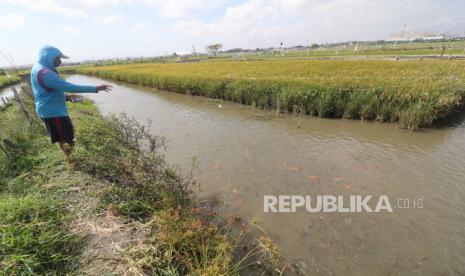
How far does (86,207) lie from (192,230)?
1.47 metres

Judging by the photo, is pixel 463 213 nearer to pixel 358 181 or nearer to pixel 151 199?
pixel 358 181

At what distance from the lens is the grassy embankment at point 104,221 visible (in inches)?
82.7

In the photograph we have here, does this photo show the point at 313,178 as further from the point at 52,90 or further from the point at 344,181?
the point at 52,90

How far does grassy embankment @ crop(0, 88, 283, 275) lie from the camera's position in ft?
6.89

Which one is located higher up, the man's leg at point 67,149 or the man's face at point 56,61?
the man's face at point 56,61

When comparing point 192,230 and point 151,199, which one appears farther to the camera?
Answer: point 151,199

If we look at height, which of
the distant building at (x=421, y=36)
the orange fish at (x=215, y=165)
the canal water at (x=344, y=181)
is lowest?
the canal water at (x=344, y=181)

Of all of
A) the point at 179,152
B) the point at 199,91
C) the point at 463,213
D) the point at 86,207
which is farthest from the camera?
the point at 199,91

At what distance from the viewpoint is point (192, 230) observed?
2.47 m

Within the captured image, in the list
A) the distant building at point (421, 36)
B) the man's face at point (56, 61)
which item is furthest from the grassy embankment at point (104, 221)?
the distant building at point (421, 36)

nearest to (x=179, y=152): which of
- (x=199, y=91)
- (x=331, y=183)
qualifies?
(x=331, y=183)

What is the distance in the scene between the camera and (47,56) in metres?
3.15

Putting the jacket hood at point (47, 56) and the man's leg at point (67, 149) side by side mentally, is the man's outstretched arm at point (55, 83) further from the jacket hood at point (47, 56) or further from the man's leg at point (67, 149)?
the man's leg at point (67, 149)

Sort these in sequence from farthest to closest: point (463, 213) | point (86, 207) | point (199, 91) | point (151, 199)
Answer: point (199, 91) < point (463, 213) < point (151, 199) < point (86, 207)
